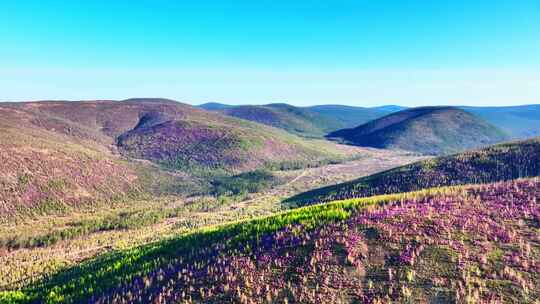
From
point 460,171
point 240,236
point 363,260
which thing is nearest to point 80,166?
point 240,236

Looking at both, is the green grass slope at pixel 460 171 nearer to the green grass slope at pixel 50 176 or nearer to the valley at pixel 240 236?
the valley at pixel 240 236

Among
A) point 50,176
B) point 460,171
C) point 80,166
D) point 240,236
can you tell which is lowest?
point 50,176

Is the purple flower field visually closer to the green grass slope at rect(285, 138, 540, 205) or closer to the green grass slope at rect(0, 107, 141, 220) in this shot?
the green grass slope at rect(285, 138, 540, 205)

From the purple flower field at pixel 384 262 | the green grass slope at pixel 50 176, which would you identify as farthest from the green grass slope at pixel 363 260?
the green grass slope at pixel 50 176

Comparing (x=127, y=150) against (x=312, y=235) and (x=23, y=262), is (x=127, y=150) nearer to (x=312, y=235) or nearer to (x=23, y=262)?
(x=23, y=262)

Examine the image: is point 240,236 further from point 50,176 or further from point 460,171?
point 50,176

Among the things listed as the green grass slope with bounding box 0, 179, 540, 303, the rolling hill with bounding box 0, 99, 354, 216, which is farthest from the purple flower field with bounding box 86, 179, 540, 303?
the rolling hill with bounding box 0, 99, 354, 216

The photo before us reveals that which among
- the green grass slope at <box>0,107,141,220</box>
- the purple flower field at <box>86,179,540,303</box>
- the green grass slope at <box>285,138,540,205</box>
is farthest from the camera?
the green grass slope at <box>0,107,141,220</box>
